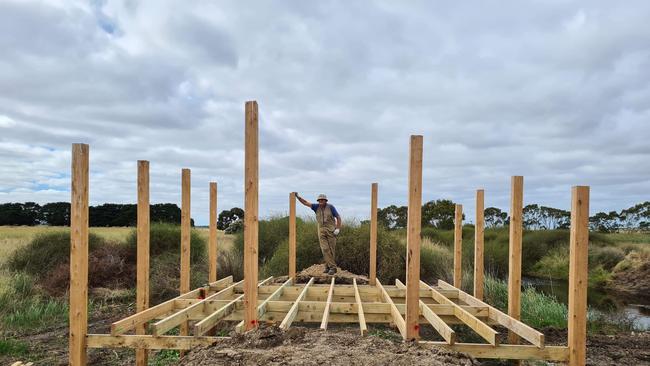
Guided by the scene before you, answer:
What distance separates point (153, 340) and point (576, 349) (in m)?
4.12

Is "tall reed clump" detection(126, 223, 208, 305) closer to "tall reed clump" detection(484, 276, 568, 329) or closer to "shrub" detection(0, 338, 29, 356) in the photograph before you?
"shrub" detection(0, 338, 29, 356)

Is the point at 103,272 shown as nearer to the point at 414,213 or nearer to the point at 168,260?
the point at 168,260

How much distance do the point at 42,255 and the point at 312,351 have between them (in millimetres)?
12304

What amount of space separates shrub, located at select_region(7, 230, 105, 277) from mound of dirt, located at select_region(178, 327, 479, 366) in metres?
10.7

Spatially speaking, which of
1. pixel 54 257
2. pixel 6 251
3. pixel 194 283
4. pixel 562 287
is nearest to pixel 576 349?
pixel 194 283

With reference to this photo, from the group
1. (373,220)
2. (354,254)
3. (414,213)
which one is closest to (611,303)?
(354,254)

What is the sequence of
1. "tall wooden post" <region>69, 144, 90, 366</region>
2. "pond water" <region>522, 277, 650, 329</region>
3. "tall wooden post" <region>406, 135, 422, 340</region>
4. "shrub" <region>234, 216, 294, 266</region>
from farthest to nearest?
"shrub" <region>234, 216, 294, 266</region>
"pond water" <region>522, 277, 650, 329</region>
"tall wooden post" <region>69, 144, 90, 366</region>
"tall wooden post" <region>406, 135, 422, 340</region>

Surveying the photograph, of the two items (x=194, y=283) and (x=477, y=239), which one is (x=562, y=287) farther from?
(x=194, y=283)

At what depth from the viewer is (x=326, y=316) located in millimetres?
4891

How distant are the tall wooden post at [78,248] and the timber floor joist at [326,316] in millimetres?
156

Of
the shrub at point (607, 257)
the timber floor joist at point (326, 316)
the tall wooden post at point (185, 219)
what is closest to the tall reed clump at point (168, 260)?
the timber floor joist at point (326, 316)

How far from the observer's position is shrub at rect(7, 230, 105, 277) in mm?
12781

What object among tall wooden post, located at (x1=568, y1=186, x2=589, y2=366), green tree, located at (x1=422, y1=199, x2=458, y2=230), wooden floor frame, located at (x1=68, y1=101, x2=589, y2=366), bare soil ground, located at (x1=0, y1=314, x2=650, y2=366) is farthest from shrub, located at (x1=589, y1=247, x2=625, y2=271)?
bare soil ground, located at (x1=0, y1=314, x2=650, y2=366)

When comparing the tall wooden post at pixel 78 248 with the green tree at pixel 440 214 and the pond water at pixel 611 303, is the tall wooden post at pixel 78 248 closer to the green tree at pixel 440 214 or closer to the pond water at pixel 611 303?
the pond water at pixel 611 303
